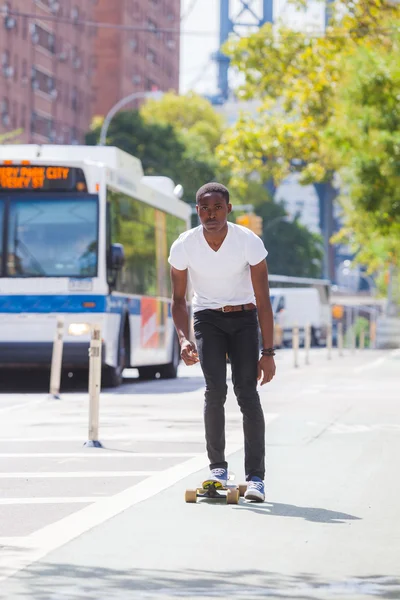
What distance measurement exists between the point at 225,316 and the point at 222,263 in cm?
30

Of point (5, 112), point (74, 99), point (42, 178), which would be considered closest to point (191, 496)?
point (42, 178)

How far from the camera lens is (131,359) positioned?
83.8 feet

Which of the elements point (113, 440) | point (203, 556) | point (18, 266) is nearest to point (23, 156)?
point (18, 266)

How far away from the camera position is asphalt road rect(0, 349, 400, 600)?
6695mm

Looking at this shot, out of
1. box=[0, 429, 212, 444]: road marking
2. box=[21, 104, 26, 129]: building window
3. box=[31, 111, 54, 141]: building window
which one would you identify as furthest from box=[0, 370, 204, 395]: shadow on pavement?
box=[31, 111, 54, 141]: building window

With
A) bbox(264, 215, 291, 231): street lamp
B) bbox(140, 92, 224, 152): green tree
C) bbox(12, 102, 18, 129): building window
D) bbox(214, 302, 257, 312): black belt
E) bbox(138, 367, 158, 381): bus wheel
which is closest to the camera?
bbox(214, 302, 257, 312): black belt

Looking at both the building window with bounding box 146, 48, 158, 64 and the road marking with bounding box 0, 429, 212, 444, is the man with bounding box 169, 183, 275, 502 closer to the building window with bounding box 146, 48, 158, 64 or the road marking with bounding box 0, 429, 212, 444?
the road marking with bounding box 0, 429, 212, 444

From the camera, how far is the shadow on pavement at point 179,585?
20.9 ft

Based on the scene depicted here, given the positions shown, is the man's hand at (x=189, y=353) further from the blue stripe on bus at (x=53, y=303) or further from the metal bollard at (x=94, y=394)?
the blue stripe on bus at (x=53, y=303)

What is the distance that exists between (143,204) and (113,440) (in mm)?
13001

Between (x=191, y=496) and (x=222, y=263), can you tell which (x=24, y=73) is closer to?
(x=222, y=263)

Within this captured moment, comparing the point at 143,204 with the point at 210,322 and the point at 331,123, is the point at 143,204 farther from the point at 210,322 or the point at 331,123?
the point at 210,322

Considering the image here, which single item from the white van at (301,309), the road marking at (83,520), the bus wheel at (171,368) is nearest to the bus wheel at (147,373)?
the bus wheel at (171,368)

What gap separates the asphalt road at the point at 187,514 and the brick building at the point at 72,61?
62069mm
